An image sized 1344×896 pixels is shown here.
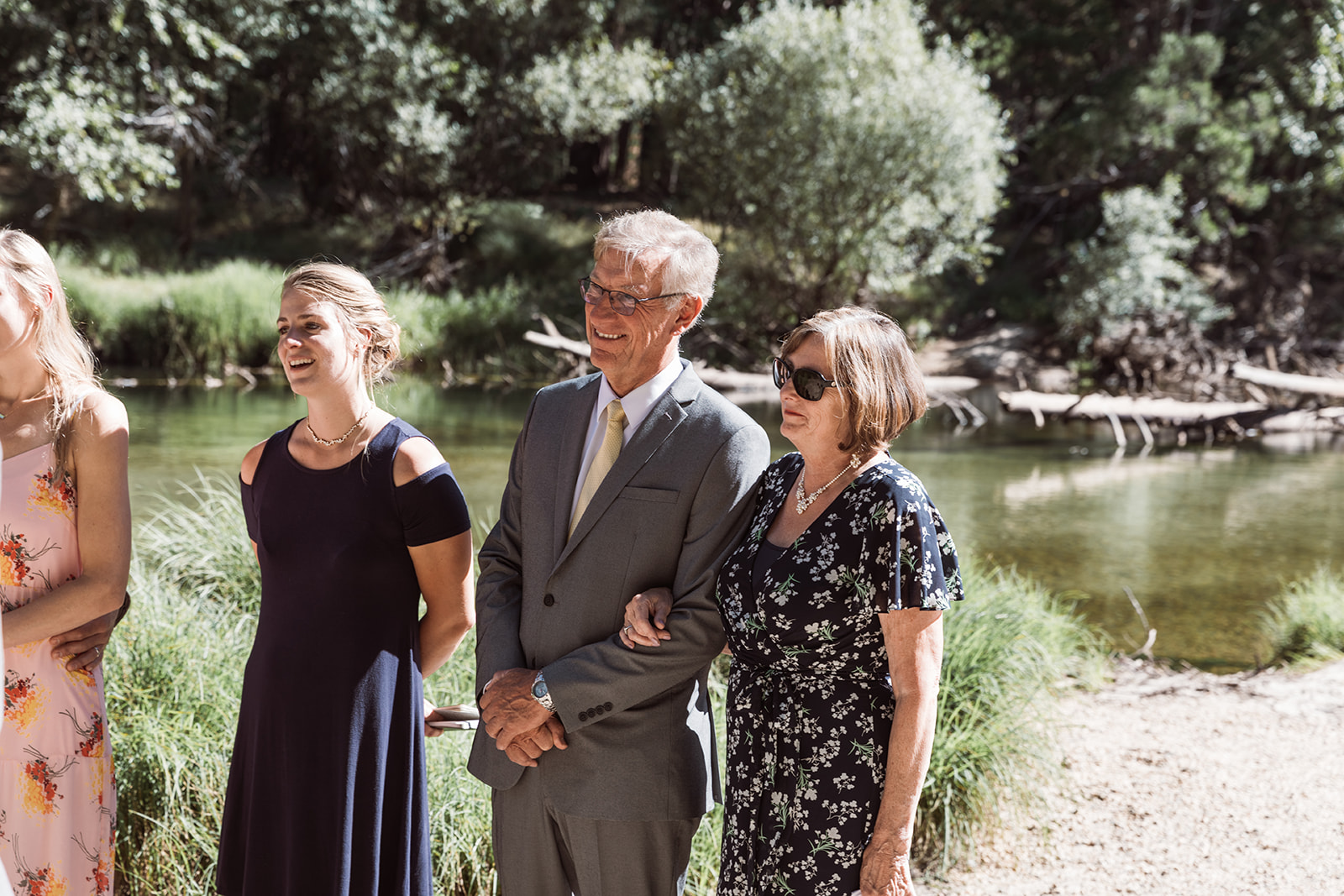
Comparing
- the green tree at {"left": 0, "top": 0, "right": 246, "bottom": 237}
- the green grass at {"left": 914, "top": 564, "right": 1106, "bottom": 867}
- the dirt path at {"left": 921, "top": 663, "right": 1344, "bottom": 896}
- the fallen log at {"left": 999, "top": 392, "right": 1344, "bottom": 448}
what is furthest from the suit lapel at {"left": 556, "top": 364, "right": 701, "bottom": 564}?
the green tree at {"left": 0, "top": 0, "right": 246, "bottom": 237}

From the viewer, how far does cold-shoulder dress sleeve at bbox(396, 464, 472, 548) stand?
7.15ft

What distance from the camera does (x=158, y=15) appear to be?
53.2 feet

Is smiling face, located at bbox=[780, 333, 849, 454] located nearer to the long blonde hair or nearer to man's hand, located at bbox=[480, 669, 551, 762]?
man's hand, located at bbox=[480, 669, 551, 762]

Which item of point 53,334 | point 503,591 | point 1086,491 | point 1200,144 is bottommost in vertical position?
point 1086,491

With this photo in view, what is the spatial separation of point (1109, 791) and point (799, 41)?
17.5 metres

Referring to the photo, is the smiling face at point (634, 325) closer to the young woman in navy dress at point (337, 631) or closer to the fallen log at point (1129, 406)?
the young woman in navy dress at point (337, 631)

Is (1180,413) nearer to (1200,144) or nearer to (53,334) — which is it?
(1200,144)

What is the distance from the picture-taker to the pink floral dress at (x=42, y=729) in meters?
2.17

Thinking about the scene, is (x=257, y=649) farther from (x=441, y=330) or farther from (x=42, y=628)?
(x=441, y=330)

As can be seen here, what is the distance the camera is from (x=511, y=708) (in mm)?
2084

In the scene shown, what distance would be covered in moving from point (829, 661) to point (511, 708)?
0.62 m

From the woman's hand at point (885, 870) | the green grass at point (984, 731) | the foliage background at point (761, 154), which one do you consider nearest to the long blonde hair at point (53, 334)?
the woman's hand at point (885, 870)

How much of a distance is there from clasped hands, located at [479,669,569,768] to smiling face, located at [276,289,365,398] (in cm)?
70

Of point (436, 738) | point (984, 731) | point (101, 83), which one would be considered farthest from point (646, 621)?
point (101, 83)
